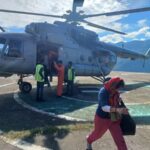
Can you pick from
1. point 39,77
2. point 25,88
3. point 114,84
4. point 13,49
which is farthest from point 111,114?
point 25,88

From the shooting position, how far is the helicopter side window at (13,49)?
15.1m

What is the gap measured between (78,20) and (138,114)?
333 inches

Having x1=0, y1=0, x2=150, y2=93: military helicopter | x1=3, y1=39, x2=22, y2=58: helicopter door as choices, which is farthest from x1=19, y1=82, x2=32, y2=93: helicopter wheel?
x1=3, y1=39, x2=22, y2=58: helicopter door

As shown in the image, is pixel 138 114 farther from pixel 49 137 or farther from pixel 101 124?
pixel 101 124

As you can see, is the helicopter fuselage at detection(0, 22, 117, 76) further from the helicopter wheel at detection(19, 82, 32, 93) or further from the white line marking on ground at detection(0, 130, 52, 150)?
the white line marking on ground at detection(0, 130, 52, 150)

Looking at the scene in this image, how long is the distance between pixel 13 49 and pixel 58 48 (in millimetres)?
2747

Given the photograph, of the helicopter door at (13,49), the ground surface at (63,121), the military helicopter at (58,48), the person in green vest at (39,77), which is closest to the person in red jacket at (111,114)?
the ground surface at (63,121)

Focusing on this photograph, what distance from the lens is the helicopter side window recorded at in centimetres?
1507

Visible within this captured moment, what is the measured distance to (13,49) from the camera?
15.2 m

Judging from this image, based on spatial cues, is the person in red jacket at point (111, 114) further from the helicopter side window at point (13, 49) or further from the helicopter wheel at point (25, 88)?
the helicopter wheel at point (25, 88)

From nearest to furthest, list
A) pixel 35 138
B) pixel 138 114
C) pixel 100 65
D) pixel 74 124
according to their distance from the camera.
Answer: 1. pixel 35 138
2. pixel 74 124
3. pixel 138 114
4. pixel 100 65

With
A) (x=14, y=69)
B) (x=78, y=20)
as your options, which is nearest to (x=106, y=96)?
(x=14, y=69)

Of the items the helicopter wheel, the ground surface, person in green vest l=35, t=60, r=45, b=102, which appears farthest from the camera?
the helicopter wheel

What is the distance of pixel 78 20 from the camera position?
17.7 m
